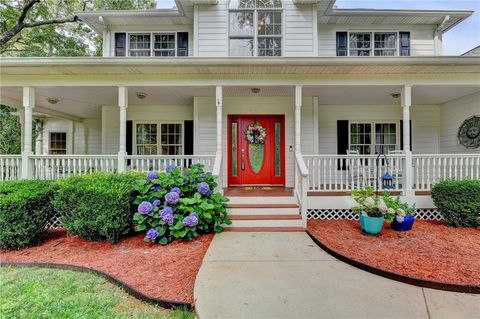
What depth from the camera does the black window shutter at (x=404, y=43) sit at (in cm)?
846

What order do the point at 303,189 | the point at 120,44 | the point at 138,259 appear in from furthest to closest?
the point at 120,44 → the point at 303,189 → the point at 138,259

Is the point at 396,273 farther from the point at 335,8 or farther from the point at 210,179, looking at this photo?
the point at 335,8

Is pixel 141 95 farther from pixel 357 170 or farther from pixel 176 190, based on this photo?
pixel 357 170

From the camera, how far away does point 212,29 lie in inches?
309

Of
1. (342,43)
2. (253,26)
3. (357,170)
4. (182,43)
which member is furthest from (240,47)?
(357,170)

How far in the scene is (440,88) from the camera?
6.52 metres

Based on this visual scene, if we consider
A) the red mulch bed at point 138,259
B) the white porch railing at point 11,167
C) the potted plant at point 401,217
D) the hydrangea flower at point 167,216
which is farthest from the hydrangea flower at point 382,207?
the white porch railing at point 11,167

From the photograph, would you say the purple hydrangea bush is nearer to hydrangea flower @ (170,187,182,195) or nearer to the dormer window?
hydrangea flower @ (170,187,182,195)

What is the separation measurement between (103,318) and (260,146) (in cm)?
595

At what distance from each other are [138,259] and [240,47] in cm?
647

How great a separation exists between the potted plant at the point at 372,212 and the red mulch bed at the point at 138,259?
113 inches

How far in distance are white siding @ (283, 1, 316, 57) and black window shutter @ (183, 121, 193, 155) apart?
3.76m

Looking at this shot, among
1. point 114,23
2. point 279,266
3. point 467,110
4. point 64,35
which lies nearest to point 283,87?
point 279,266

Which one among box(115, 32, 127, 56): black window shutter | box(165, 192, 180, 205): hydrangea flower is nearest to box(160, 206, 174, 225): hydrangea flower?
box(165, 192, 180, 205): hydrangea flower
